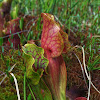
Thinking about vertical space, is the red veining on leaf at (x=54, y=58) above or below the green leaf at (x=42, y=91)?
above

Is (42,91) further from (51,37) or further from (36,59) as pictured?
(51,37)

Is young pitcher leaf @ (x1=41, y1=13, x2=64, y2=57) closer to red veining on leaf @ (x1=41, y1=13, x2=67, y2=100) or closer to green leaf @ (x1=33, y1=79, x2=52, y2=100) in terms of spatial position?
red veining on leaf @ (x1=41, y1=13, x2=67, y2=100)

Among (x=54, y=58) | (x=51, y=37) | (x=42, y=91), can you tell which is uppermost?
(x=51, y=37)

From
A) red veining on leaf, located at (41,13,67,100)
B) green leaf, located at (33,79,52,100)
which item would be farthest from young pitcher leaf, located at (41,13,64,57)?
green leaf, located at (33,79,52,100)

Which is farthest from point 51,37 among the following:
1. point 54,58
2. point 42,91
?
point 42,91

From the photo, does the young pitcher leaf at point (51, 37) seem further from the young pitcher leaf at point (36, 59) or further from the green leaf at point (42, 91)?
the green leaf at point (42, 91)

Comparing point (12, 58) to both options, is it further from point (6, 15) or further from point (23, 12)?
point (23, 12)

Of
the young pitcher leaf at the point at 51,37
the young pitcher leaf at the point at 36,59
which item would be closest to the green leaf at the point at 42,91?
the young pitcher leaf at the point at 36,59

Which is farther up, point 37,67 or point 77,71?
point 37,67

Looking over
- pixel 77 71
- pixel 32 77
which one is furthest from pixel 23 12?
pixel 32 77
